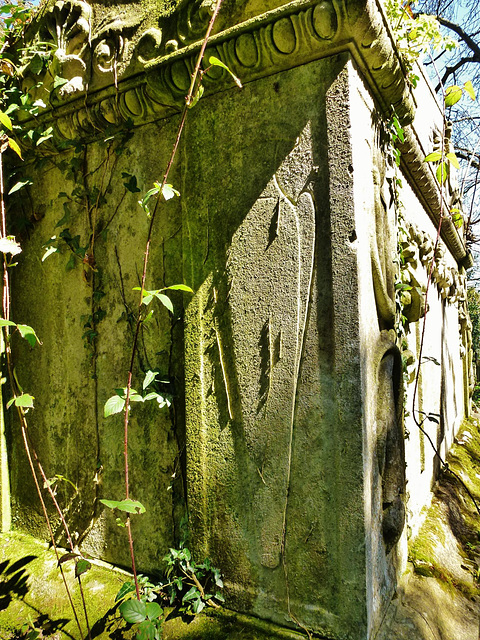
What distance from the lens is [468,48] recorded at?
25.0 feet

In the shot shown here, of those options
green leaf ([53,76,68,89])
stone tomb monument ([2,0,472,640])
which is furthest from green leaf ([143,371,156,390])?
green leaf ([53,76,68,89])

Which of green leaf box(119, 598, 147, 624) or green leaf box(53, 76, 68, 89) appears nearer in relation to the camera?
green leaf box(119, 598, 147, 624)

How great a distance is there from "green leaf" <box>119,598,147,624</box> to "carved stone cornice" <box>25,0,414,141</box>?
1896 mm

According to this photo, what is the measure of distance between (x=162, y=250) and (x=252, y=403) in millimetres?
802

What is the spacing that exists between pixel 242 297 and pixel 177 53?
39.2 inches

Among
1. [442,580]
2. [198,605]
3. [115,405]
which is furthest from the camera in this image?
[442,580]

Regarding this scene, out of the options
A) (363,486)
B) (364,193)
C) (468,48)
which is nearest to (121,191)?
(364,193)

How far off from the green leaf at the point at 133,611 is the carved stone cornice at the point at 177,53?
1896mm

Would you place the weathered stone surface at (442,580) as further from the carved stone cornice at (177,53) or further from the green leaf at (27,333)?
→ the carved stone cornice at (177,53)

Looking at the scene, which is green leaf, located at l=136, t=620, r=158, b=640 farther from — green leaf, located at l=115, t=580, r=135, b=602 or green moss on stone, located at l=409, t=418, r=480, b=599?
green moss on stone, located at l=409, t=418, r=480, b=599

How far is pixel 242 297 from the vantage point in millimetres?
1711

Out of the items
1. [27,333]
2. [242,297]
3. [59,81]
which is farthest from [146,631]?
[59,81]

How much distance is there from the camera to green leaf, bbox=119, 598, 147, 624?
4.55 ft

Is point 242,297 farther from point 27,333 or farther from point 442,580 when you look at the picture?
point 442,580
